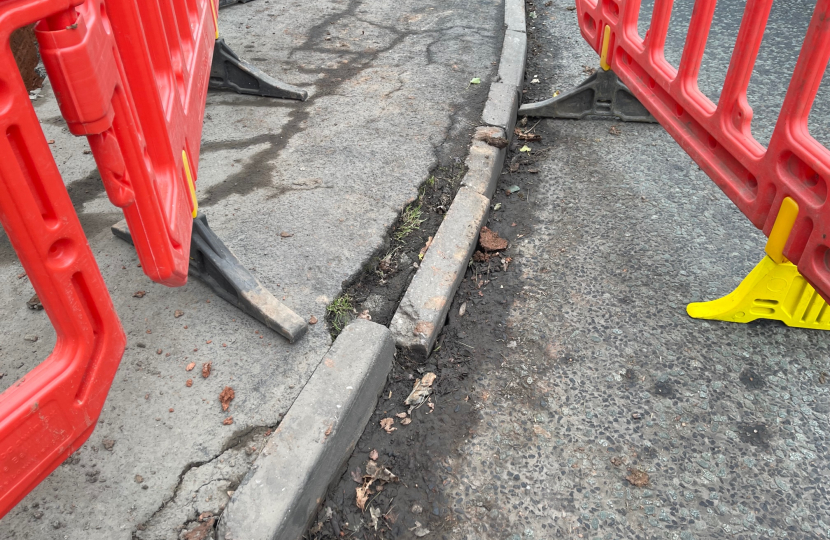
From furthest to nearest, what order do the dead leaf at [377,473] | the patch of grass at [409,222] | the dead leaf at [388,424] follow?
the patch of grass at [409,222], the dead leaf at [388,424], the dead leaf at [377,473]

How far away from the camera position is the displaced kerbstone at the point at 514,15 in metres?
4.70

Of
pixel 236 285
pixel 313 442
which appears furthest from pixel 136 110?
pixel 313 442

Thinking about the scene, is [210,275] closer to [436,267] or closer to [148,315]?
[148,315]

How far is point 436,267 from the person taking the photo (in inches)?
93.5

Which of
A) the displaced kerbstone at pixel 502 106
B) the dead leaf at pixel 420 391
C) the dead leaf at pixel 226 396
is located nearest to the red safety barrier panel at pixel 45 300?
the dead leaf at pixel 226 396

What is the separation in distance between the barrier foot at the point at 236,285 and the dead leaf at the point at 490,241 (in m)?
0.98

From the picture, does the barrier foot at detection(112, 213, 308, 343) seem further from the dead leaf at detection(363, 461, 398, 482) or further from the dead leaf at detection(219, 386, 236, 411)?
the dead leaf at detection(363, 461, 398, 482)

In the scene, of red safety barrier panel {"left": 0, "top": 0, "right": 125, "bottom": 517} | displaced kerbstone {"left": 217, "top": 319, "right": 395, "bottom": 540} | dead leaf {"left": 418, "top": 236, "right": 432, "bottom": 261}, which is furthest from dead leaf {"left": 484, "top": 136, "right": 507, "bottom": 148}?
red safety barrier panel {"left": 0, "top": 0, "right": 125, "bottom": 517}

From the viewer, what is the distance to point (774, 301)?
2.13m

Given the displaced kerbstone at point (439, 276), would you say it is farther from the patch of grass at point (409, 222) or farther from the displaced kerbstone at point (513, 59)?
the displaced kerbstone at point (513, 59)

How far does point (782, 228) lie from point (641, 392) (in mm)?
693

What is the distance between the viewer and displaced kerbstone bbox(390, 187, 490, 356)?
6.98ft

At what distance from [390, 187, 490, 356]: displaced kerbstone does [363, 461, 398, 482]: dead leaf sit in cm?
46

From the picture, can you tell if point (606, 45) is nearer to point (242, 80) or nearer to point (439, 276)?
point (439, 276)
